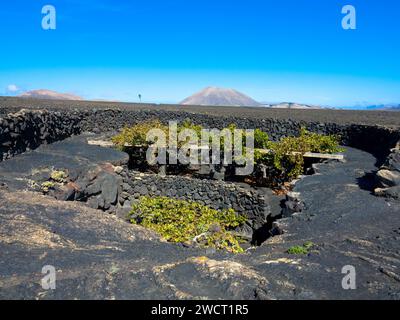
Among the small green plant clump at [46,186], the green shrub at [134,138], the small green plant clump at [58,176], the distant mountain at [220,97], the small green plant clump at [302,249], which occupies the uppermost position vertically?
the distant mountain at [220,97]

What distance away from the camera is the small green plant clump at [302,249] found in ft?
19.5

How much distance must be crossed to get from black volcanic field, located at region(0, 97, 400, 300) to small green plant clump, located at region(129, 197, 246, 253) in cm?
170

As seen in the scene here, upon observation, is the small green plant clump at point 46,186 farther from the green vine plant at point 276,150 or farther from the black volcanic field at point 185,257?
the green vine plant at point 276,150

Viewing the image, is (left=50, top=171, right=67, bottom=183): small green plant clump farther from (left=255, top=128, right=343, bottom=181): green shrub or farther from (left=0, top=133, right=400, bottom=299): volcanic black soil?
(left=255, top=128, right=343, bottom=181): green shrub

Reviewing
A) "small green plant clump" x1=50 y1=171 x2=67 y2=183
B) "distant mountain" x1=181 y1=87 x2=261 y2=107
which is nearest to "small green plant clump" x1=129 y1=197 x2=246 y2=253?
"small green plant clump" x1=50 y1=171 x2=67 y2=183

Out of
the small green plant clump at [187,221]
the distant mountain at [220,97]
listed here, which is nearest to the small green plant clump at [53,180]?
the small green plant clump at [187,221]

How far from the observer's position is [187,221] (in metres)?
10.7

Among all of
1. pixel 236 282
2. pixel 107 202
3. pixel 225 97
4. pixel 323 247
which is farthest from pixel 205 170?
pixel 225 97

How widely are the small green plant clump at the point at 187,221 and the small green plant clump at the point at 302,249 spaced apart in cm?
265

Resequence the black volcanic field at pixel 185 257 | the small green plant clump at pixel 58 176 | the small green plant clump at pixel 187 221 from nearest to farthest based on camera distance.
A: 1. the black volcanic field at pixel 185 257
2. the small green plant clump at pixel 187 221
3. the small green plant clump at pixel 58 176

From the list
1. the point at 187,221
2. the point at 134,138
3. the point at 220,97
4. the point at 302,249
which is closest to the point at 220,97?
the point at 220,97

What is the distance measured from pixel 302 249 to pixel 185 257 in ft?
6.03

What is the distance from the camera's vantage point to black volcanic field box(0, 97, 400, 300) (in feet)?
14.9
